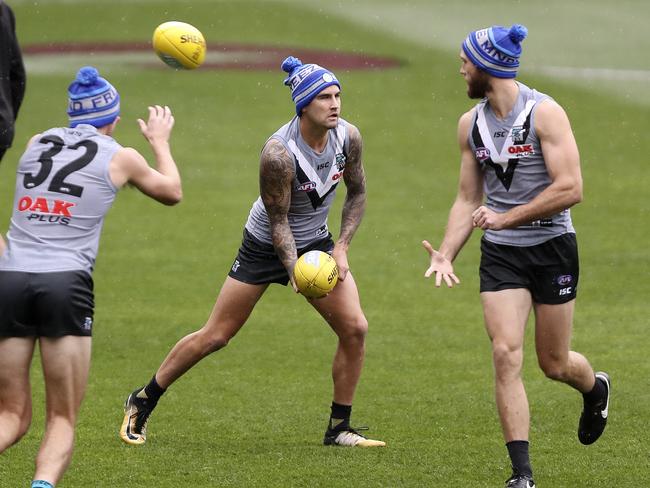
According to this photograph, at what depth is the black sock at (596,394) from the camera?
27.6ft

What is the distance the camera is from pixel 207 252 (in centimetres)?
1558

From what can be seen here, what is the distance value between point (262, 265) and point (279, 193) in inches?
25.4

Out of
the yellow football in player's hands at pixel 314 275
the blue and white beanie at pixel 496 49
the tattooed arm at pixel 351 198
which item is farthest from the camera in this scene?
the tattooed arm at pixel 351 198

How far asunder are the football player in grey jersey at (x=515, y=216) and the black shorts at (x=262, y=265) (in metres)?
1.05

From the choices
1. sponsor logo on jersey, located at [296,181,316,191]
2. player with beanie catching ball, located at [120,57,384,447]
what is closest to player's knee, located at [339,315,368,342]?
player with beanie catching ball, located at [120,57,384,447]

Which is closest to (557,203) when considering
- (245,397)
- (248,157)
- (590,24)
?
(245,397)

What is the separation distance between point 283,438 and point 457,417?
4.47ft

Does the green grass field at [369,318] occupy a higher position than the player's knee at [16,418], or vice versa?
the player's knee at [16,418]

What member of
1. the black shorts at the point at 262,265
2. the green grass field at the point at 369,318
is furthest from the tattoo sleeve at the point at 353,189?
the green grass field at the point at 369,318

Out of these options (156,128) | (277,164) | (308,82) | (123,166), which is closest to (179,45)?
(308,82)

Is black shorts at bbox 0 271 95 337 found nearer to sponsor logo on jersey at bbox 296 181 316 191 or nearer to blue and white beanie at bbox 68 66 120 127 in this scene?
blue and white beanie at bbox 68 66 120 127

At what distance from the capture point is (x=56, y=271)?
660 cm

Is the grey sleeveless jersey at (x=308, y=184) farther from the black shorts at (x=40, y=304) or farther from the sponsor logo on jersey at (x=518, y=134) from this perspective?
the black shorts at (x=40, y=304)

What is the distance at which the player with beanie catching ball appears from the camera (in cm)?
816
